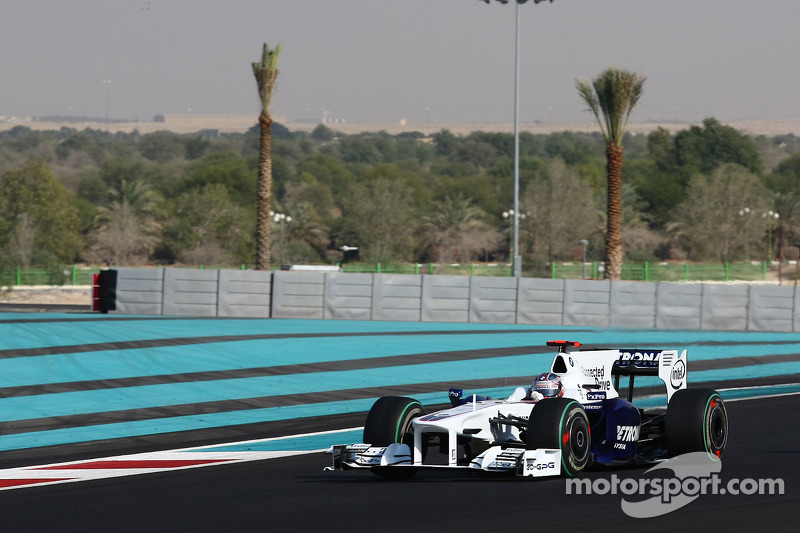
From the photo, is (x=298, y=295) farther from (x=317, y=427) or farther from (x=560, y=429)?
(x=560, y=429)

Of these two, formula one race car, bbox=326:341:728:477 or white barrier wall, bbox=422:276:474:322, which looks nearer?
formula one race car, bbox=326:341:728:477

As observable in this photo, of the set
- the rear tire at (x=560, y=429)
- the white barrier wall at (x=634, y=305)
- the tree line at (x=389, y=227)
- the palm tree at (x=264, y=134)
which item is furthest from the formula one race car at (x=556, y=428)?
the tree line at (x=389, y=227)

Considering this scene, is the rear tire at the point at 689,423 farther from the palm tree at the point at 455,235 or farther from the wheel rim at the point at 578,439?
the palm tree at the point at 455,235

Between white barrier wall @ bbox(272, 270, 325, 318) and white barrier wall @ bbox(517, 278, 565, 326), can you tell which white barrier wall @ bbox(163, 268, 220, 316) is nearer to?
white barrier wall @ bbox(272, 270, 325, 318)

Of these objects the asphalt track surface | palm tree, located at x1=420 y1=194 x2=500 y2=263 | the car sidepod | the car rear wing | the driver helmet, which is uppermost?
palm tree, located at x1=420 y1=194 x2=500 y2=263

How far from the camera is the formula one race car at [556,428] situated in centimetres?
1044

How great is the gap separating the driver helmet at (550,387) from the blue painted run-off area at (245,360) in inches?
281

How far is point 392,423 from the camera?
1094 cm

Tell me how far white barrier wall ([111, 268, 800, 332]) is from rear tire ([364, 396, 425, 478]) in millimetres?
22920

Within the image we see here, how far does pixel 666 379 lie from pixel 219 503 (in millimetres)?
5327

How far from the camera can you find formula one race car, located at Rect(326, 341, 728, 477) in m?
10.4

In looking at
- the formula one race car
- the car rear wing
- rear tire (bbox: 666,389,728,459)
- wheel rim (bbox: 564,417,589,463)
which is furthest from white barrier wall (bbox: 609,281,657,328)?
wheel rim (bbox: 564,417,589,463)

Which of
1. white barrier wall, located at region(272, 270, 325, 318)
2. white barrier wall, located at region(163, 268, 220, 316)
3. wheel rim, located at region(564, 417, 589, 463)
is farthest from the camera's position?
white barrier wall, located at region(163, 268, 220, 316)

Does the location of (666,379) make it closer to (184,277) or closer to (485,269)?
(184,277)
